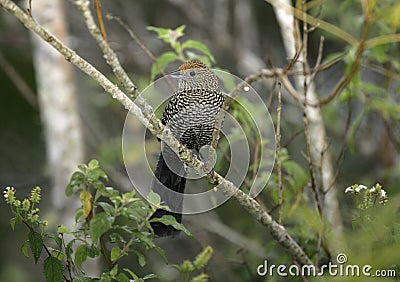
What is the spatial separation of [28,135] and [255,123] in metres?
3.76

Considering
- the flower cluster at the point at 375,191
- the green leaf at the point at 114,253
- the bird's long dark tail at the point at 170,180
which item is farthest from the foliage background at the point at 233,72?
the green leaf at the point at 114,253

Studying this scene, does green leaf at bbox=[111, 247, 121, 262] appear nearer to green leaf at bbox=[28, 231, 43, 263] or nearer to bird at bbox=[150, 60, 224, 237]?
green leaf at bbox=[28, 231, 43, 263]

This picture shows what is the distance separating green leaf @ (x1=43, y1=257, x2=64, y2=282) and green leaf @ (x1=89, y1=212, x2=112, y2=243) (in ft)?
0.43

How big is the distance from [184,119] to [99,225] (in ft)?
2.67

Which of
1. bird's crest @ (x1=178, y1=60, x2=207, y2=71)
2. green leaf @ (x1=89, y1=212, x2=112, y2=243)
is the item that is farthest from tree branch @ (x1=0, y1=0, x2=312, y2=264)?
bird's crest @ (x1=178, y1=60, x2=207, y2=71)

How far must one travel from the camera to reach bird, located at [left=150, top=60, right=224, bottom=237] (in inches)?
98.1

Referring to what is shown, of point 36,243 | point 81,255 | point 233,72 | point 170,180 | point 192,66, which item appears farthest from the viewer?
point 233,72

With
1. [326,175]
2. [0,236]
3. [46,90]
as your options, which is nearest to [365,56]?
[326,175]

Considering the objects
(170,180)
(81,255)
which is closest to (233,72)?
(170,180)

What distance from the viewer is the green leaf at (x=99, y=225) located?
1.80 metres

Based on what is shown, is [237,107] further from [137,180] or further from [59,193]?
[59,193]

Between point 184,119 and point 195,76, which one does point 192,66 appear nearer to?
point 195,76

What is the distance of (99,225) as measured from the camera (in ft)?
5.95

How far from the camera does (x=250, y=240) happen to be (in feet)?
13.4
